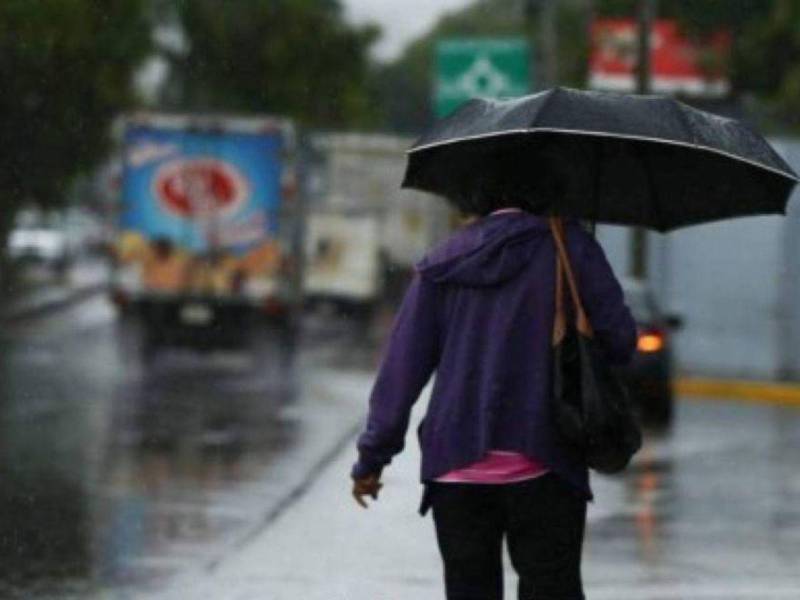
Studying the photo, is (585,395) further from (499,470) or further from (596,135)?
(596,135)

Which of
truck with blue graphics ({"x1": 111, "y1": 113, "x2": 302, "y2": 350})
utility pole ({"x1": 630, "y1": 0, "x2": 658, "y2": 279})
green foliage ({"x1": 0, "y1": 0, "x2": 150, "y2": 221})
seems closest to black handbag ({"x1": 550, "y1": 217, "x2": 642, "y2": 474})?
utility pole ({"x1": 630, "y1": 0, "x2": 658, "y2": 279})

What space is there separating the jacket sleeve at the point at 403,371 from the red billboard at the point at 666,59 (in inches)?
1107

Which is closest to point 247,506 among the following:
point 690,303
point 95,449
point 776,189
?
point 95,449

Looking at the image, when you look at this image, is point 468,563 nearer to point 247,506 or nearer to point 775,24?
point 247,506

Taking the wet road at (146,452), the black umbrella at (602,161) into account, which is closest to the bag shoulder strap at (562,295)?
the black umbrella at (602,161)

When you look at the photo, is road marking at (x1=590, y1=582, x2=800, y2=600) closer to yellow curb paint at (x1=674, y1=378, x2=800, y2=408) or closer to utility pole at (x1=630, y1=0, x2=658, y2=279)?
yellow curb paint at (x1=674, y1=378, x2=800, y2=408)

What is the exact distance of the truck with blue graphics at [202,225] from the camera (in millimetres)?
30172

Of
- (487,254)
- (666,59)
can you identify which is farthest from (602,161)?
(666,59)

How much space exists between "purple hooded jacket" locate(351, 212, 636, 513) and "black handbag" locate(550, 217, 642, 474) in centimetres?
3

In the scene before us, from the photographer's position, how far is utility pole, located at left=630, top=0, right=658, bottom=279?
2856 centimetres

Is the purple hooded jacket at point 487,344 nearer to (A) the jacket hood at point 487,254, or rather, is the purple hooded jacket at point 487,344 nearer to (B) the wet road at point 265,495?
(A) the jacket hood at point 487,254

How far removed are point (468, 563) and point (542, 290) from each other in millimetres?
729

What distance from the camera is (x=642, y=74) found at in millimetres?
28984

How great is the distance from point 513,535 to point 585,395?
406 millimetres
